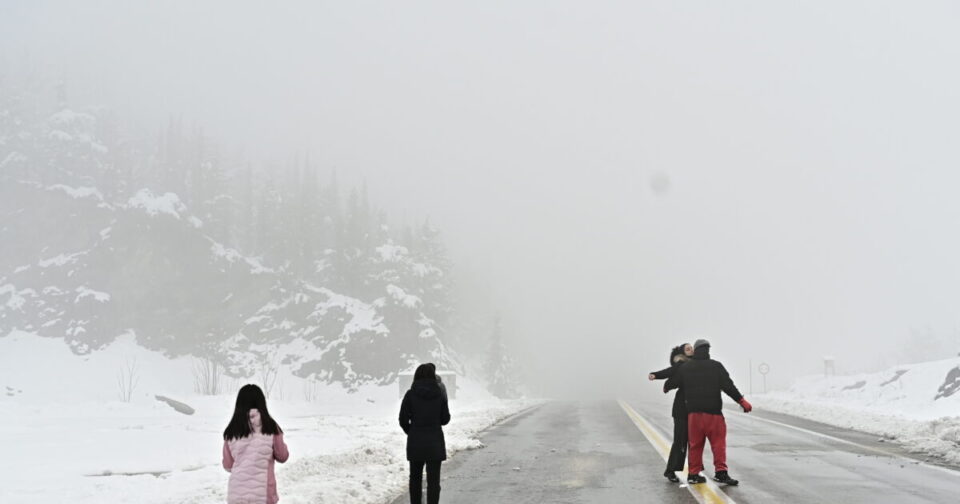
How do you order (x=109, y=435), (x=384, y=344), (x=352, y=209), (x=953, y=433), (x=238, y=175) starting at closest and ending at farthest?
(x=953, y=433) < (x=109, y=435) < (x=384, y=344) < (x=352, y=209) < (x=238, y=175)

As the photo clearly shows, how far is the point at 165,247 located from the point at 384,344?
24.2 meters

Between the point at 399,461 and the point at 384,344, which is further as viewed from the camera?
the point at 384,344

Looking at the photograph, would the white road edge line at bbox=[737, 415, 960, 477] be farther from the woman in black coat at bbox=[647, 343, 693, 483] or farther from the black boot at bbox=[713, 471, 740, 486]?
the woman in black coat at bbox=[647, 343, 693, 483]

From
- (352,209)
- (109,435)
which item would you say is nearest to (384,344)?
(352,209)

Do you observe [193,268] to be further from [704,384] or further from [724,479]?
[724,479]

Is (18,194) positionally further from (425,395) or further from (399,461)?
(425,395)

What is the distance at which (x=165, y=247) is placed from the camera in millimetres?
66562

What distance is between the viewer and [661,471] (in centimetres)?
1207

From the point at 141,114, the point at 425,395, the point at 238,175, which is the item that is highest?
the point at 141,114

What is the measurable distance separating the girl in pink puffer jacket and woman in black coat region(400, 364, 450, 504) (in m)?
2.42

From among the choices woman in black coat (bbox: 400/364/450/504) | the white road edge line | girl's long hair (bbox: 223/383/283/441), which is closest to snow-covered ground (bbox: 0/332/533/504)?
woman in black coat (bbox: 400/364/450/504)

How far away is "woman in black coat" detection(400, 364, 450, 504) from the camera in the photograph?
8172 mm

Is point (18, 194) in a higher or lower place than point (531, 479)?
higher

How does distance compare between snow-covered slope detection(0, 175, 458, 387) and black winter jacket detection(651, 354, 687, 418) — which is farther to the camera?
snow-covered slope detection(0, 175, 458, 387)
